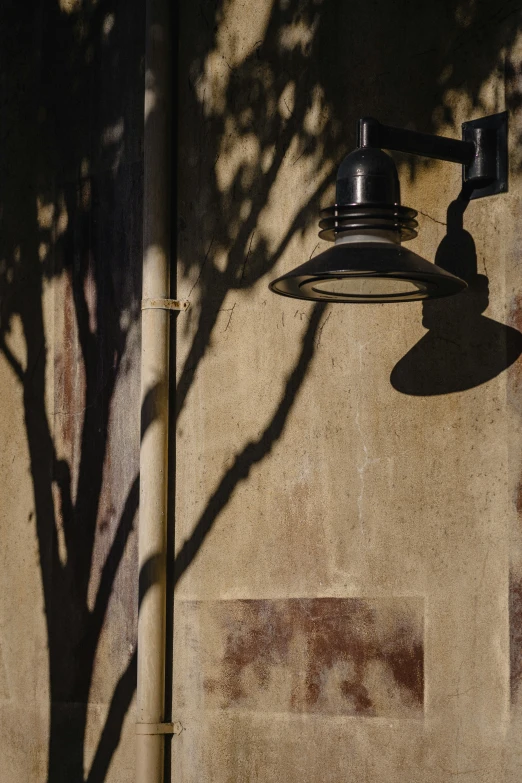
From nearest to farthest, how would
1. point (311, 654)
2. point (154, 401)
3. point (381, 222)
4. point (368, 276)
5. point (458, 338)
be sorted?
1. point (368, 276)
2. point (381, 222)
3. point (458, 338)
4. point (311, 654)
5. point (154, 401)

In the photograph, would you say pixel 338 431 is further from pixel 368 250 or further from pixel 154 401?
pixel 368 250

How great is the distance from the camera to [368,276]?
3.97m

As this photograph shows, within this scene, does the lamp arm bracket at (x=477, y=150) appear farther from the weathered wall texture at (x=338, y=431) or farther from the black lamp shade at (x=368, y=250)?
the black lamp shade at (x=368, y=250)

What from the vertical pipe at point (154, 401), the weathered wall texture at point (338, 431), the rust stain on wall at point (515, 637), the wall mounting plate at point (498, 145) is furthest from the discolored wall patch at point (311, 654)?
the wall mounting plate at point (498, 145)

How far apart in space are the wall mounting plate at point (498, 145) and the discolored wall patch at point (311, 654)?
152cm

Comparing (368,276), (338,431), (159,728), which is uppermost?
(368,276)

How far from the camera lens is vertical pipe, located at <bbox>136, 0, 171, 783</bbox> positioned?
→ 217 inches

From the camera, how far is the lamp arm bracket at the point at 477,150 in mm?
4487

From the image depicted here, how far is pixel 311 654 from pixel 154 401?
1355mm

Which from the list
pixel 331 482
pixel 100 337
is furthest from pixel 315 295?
pixel 100 337

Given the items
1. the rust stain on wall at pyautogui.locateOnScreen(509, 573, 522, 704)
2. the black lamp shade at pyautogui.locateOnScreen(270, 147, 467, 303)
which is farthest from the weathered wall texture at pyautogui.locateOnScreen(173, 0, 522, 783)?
the black lamp shade at pyautogui.locateOnScreen(270, 147, 467, 303)

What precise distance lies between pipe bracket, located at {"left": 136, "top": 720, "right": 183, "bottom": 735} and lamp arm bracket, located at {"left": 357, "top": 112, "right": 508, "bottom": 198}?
2.56 m

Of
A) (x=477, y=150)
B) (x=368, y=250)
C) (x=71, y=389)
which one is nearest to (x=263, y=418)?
(x=71, y=389)

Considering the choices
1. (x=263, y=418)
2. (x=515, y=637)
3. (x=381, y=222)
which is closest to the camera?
(x=381, y=222)
